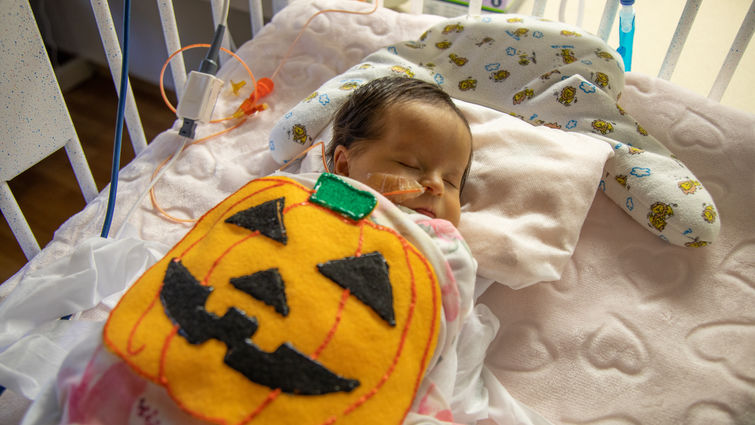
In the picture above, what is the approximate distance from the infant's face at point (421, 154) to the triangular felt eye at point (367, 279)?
18cm

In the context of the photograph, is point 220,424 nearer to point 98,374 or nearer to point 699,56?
point 98,374

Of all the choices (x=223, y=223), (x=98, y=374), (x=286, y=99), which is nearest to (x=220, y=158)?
(x=286, y=99)

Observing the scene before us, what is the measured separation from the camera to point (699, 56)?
4.67 ft

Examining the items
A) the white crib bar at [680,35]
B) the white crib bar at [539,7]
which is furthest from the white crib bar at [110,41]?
the white crib bar at [680,35]

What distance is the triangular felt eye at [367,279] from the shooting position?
1.92 ft

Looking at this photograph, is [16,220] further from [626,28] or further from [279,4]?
A: [626,28]

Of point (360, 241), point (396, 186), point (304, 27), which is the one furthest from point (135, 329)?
point (304, 27)

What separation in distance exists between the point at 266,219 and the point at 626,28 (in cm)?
89

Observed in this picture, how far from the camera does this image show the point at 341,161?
82 cm

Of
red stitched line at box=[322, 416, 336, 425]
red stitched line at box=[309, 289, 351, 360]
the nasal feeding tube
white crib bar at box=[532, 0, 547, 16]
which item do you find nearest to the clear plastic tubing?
the nasal feeding tube

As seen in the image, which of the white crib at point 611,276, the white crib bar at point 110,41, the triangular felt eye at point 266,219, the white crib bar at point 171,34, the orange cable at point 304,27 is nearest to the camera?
the triangular felt eye at point 266,219

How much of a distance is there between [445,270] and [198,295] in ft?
0.99

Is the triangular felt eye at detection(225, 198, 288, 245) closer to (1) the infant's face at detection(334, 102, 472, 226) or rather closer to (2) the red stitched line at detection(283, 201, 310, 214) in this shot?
(2) the red stitched line at detection(283, 201, 310, 214)

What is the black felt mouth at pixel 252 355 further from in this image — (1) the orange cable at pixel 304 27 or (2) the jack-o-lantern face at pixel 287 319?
(1) the orange cable at pixel 304 27
